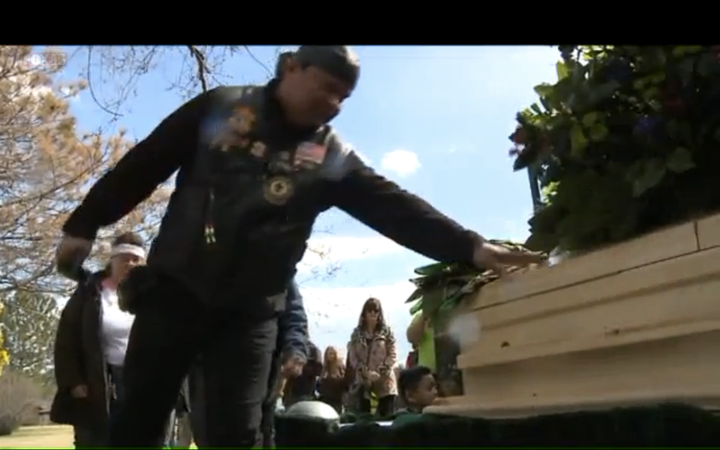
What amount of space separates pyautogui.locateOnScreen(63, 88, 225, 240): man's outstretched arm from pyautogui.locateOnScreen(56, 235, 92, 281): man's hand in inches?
0.4

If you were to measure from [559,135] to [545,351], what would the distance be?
288 mm

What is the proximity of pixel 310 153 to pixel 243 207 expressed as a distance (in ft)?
0.32

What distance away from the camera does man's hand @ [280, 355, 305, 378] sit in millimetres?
954

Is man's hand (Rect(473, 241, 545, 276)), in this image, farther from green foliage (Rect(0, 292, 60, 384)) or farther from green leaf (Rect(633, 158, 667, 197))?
green foliage (Rect(0, 292, 60, 384))

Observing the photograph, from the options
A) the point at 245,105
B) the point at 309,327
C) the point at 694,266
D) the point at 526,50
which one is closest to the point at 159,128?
the point at 245,105

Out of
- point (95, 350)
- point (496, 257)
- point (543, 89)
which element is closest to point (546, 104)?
point (543, 89)

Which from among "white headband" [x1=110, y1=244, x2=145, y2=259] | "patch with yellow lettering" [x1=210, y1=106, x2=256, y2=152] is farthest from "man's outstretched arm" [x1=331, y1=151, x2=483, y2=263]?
"white headband" [x1=110, y1=244, x2=145, y2=259]

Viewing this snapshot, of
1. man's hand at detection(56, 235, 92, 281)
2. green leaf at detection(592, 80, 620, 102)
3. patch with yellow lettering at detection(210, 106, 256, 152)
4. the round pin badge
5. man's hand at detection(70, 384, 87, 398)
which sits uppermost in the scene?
green leaf at detection(592, 80, 620, 102)

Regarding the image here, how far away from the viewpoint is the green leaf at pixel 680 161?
3.77 feet

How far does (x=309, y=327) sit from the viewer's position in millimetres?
981

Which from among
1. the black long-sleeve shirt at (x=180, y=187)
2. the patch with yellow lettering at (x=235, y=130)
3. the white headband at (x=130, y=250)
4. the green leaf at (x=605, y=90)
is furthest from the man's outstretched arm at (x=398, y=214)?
the green leaf at (x=605, y=90)

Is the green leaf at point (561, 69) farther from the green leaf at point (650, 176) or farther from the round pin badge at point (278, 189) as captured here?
the round pin badge at point (278, 189)

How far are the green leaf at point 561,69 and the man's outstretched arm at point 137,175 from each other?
44cm
